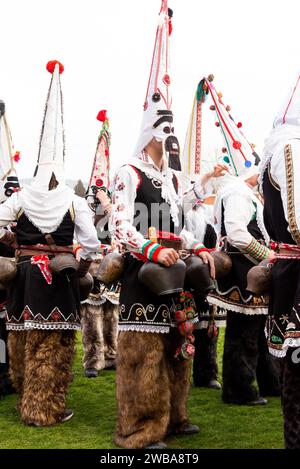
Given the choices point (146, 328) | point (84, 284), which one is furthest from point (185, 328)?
point (84, 284)

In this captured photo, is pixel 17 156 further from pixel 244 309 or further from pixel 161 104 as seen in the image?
pixel 244 309

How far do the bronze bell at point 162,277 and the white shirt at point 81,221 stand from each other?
1.15 metres

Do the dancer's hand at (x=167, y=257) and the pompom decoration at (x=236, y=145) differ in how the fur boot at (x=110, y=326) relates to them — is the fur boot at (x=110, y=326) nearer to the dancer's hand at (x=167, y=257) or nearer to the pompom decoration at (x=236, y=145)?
the pompom decoration at (x=236, y=145)

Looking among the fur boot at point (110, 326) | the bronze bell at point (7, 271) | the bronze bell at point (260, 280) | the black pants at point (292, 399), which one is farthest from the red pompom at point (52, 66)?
the black pants at point (292, 399)

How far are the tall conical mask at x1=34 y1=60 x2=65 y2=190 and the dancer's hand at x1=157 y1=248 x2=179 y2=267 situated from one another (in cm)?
157

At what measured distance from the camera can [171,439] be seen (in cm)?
429

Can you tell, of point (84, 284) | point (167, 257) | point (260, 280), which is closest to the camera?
point (260, 280)

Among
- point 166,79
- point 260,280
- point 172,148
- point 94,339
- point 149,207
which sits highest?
point 166,79

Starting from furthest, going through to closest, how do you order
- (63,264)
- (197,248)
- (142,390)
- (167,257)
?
(63,264) < (197,248) < (142,390) < (167,257)

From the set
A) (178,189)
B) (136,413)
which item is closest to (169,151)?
(178,189)

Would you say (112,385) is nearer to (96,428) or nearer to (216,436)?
(96,428)

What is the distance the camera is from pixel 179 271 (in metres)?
3.85

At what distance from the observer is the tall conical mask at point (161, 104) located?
4.30 metres

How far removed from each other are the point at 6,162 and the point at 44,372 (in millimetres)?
2429
